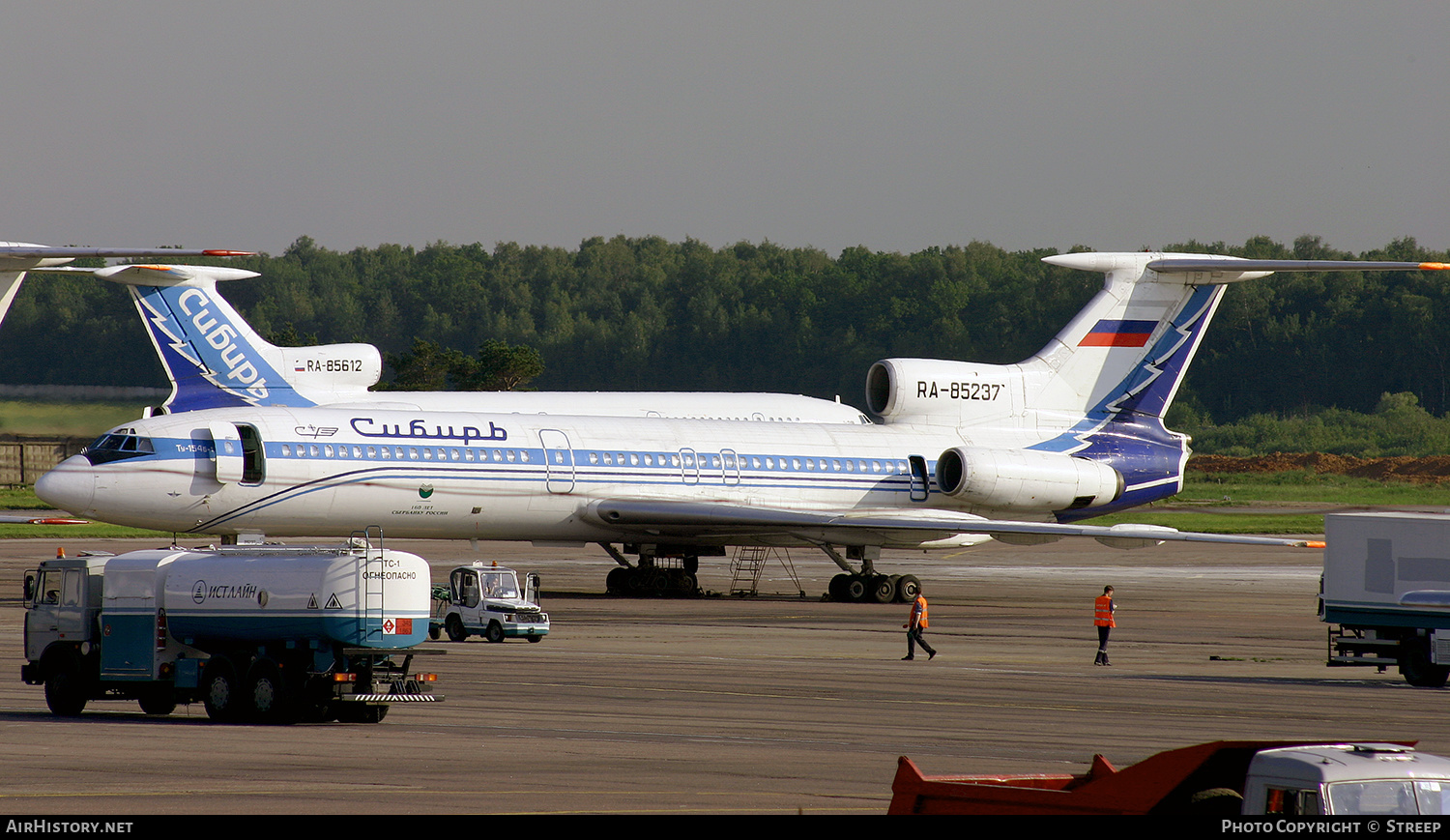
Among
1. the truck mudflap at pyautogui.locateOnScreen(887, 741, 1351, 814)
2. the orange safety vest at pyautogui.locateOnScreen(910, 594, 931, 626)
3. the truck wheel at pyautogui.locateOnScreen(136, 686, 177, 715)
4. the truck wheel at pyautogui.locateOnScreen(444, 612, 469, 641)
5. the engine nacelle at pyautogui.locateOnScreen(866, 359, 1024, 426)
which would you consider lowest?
the truck wheel at pyautogui.locateOnScreen(444, 612, 469, 641)

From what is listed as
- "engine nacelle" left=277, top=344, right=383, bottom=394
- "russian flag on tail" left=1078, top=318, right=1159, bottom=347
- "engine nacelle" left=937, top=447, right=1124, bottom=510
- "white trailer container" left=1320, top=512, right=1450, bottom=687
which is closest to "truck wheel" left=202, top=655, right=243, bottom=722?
"white trailer container" left=1320, top=512, right=1450, bottom=687

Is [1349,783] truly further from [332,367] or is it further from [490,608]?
[332,367]

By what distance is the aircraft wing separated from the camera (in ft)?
117

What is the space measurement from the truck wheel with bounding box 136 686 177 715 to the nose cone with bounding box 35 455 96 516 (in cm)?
→ 1419

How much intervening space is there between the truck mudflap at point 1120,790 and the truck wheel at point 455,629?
20.4 metres

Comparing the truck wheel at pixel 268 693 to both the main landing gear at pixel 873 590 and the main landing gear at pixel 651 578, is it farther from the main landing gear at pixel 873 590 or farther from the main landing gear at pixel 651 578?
the main landing gear at pixel 873 590

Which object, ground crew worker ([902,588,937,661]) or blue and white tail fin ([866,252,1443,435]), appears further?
blue and white tail fin ([866,252,1443,435])

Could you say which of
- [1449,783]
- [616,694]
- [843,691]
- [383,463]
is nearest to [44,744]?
[616,694]

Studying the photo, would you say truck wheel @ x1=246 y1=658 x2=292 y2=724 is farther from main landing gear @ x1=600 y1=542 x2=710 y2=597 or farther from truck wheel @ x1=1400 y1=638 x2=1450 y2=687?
main landing gear @ x1=600 y1=542 x2=710 y2=597

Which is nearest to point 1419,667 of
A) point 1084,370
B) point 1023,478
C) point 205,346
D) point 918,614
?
point 918,614

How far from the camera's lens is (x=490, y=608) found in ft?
92.8

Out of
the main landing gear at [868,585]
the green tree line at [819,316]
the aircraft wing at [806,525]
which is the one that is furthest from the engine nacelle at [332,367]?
the green tree line at [819,316]
